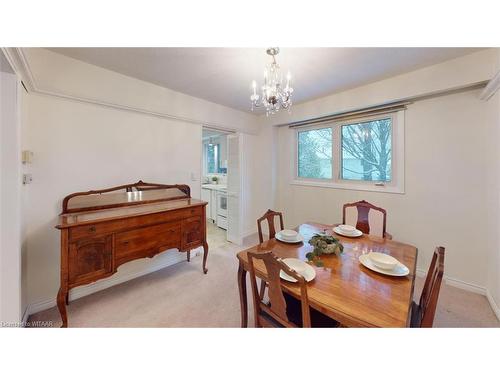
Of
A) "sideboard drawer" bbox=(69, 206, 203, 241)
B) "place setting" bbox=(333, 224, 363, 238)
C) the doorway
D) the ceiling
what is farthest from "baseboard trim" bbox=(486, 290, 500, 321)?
the doorway

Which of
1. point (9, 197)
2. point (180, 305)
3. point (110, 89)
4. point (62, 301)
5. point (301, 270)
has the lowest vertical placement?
point (180, 305)

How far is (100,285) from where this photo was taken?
6.77ft

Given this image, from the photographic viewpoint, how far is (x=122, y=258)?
69.1 inches

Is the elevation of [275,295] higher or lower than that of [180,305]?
higher

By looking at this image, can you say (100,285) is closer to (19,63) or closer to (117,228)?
(117,228)

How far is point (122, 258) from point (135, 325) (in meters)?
0.57

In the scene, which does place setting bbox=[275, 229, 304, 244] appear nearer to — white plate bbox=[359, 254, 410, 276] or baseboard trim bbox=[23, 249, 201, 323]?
white plate bbox=[359, 254, 410, 276]

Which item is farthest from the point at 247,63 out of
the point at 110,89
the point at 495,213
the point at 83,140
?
the point at 495,213

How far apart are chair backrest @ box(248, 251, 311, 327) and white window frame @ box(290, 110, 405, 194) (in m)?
2.32

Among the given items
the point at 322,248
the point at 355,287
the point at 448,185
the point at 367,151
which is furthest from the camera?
the point at 367,151

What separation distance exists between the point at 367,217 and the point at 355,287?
134 centimetres

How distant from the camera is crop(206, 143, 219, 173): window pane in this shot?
5328 millimetres

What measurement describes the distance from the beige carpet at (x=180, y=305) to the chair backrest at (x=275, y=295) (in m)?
0.59
